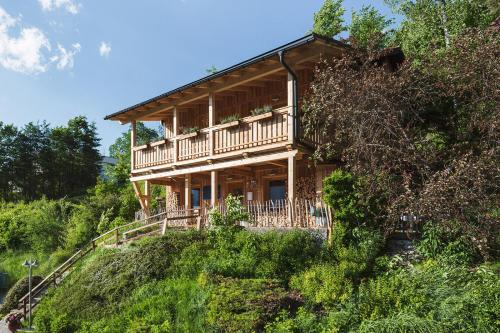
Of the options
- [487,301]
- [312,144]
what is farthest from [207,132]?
[487,301]

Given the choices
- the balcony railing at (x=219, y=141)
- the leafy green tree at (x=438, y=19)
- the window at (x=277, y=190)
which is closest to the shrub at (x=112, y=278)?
the balcony railing at (x=219, y=141)

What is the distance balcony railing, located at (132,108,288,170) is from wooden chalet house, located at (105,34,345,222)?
3 cm

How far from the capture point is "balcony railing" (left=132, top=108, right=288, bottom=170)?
13.2 m

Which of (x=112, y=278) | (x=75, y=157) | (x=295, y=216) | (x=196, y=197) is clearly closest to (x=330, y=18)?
(x=196, y=197)

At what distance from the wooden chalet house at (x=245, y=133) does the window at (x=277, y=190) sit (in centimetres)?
4

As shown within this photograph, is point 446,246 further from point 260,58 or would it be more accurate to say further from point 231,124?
point 231,124

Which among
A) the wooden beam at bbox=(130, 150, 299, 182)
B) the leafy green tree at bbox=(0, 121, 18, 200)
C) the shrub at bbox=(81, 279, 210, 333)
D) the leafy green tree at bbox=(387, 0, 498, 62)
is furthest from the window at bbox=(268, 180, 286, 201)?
the leafy green tree at bbox=(0, 121, 18, 200)

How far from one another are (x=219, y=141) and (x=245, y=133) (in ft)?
4.61

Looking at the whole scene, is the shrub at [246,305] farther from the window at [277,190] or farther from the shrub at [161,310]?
the window at [277,190]

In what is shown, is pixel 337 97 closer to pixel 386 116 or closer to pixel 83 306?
pixel 386 116

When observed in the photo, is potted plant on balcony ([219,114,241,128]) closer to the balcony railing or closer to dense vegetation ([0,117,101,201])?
the balcony railing

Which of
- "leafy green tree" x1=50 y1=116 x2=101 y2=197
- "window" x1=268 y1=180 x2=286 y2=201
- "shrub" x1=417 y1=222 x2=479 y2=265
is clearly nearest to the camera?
"shrub" x1=417 y1=222 x2=479 y2=265

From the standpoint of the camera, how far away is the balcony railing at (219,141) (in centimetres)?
1316

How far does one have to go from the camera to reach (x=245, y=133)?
1409 centimetres
